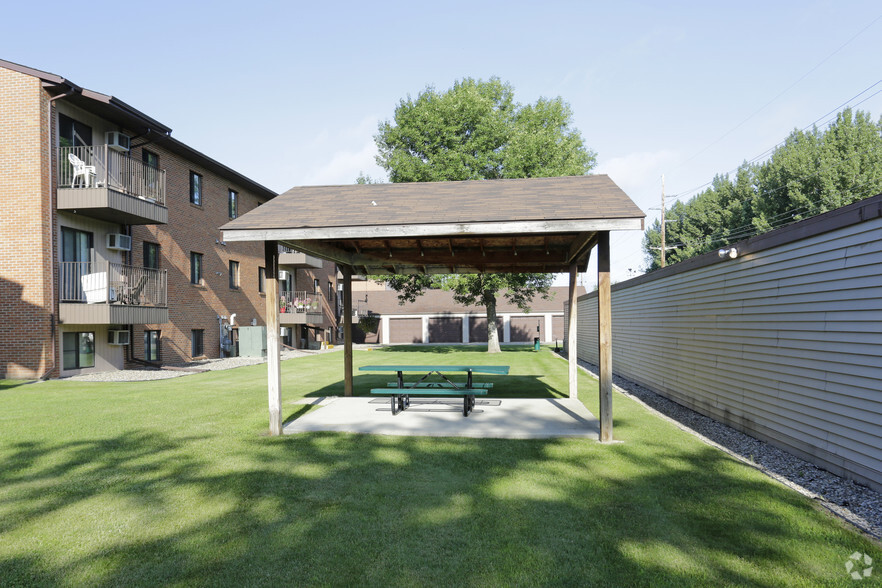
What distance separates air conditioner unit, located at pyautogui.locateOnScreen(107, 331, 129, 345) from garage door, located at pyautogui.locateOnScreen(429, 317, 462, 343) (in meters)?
30.1

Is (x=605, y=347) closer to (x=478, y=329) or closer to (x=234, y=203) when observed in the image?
(x=234, y=203)

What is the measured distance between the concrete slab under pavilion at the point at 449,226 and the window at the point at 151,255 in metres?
12.9

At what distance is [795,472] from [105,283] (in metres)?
17.9

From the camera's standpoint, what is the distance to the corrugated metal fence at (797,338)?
5.37 metres

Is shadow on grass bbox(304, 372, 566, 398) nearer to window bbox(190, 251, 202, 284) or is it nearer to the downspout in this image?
the downspout

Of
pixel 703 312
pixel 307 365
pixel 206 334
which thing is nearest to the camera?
pixel 703 312

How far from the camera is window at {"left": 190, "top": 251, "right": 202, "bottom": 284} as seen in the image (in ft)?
78.0

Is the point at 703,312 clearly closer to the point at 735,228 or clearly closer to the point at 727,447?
the point at 727,447

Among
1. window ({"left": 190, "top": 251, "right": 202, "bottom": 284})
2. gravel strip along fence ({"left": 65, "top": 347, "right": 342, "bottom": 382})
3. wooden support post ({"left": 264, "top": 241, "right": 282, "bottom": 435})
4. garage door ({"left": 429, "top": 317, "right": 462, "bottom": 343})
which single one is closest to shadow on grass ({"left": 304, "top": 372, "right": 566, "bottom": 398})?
wooden support post ({"left": 264, "top": 241, "right": 282, "bottom": 435})

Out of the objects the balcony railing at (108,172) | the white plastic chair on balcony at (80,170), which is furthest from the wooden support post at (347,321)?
the white plastic chair on balcony at (80,170)

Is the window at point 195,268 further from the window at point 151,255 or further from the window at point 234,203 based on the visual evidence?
the window at point 234,203

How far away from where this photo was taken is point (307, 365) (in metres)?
Result: 22.0

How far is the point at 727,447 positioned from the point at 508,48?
13.7m

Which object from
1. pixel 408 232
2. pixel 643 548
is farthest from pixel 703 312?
pixel 643 548
